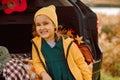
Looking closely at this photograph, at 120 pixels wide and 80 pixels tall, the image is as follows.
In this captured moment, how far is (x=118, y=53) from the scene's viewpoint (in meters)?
10.2

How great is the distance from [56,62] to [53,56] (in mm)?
63

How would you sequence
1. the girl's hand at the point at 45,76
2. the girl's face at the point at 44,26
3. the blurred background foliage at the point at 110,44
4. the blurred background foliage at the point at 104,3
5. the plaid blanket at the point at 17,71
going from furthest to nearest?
the blurred background foliage at the point at 104,3 < the blurred background foliage at the point at 110,44 < the plaid blanket at the point at 17,71 < the girl's face at the point at 44,26 < the girl's hand at the point at 45,76

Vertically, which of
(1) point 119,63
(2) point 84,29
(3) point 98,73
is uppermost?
(2) point 84,29

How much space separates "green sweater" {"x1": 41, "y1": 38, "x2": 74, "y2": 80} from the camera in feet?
21.2

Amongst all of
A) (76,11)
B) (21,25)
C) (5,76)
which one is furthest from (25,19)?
(5,76)

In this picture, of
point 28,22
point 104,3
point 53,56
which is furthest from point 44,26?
point 104,3

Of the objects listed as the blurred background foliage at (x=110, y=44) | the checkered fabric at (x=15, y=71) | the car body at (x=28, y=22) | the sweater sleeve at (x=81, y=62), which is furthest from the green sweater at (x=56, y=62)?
the blurred background foliage at (x=110, y=44)

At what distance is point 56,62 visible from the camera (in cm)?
648

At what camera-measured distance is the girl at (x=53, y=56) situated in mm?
6430

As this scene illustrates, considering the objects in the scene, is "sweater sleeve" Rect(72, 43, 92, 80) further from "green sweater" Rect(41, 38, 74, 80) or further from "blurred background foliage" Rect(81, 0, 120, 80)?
"blurred background foliage" Rect(81, 0, 120, 80)

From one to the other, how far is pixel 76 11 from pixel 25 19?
29.7 inches

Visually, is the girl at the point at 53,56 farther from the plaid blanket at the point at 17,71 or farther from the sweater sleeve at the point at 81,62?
the plaid blanket at the point at 17,71

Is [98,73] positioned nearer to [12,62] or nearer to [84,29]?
[84,29]

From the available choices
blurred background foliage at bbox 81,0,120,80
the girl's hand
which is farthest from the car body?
blurred background foliage at bbox 81,0,120,80
